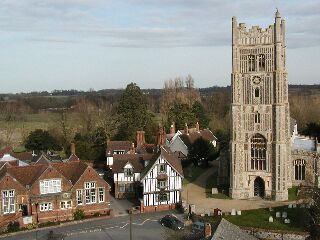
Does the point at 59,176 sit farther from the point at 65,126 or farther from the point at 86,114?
the point at 86,114

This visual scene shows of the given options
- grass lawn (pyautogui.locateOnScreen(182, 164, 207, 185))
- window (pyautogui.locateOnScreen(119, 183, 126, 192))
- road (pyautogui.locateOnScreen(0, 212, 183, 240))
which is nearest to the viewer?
road (pyautogui.locateOnScreen(0, 212, 183, 240))

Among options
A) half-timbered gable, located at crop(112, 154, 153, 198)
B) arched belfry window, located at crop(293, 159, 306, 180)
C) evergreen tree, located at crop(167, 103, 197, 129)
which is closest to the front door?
arched belfry window, located at crop(293, 159, 306, 180)

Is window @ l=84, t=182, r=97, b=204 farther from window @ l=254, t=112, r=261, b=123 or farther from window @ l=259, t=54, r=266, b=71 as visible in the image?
window @ l=259, t=54, r=266, b=71

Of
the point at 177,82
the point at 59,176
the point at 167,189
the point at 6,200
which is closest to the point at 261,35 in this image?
the point at 167,189

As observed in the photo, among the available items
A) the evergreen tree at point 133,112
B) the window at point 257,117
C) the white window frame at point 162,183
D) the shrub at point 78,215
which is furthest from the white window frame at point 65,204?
the evergreen tree at point 133,112

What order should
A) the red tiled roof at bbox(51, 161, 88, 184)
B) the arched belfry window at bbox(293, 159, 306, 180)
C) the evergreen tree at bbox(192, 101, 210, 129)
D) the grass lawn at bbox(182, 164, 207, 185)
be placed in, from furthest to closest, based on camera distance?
the evergreen tree at bbox(192, 101, 210, 129), the grass lawn at bbox(182, 164, 207, 185), the arched belfry window at bbox(293, 159, 306, 180), the red tiled roof at bbox(51, 161, 88, 184)

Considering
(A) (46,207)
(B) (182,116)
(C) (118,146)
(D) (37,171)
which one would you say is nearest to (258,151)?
(C) (118,146)

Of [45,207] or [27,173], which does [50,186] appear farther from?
[27,173]
